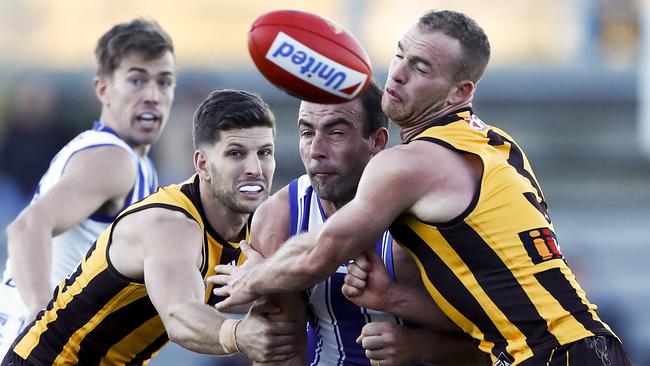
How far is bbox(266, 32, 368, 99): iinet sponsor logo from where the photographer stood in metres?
5.00

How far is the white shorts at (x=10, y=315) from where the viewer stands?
650 centimetres

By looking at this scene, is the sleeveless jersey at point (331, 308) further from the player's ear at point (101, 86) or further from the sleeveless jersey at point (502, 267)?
the player's ear at point (101, 86)

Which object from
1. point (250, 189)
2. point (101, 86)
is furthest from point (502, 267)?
point (101, 86)

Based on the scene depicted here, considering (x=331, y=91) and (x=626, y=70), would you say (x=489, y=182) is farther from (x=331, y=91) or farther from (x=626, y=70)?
(x=626, y=70)

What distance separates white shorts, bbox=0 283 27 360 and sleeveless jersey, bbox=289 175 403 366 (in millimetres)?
1855

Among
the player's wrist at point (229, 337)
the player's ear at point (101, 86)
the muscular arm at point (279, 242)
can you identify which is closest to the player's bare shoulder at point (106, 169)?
the player's ear at point (101, 86)

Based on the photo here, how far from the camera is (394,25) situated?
636 inches

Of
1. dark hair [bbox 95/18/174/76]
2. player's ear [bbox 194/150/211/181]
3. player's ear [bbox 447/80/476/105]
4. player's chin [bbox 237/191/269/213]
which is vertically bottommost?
player's chin [bbox 237/191/269/213]

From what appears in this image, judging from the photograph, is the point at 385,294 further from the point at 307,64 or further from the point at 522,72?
the point at 522,72

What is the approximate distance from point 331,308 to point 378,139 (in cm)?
88

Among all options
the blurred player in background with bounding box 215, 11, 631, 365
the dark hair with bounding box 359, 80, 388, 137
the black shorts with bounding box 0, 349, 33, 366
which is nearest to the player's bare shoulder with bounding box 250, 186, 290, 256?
the blurred player in background with bounding box 215, 11, 631, 365

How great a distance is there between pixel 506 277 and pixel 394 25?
11.7m

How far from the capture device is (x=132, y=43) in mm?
7465

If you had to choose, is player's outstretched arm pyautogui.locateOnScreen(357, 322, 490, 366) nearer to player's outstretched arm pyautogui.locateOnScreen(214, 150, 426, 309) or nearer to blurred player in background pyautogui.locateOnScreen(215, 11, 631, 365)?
blurred player in background pyautogui.locateOnScreen(215, 11, 631, 365)
